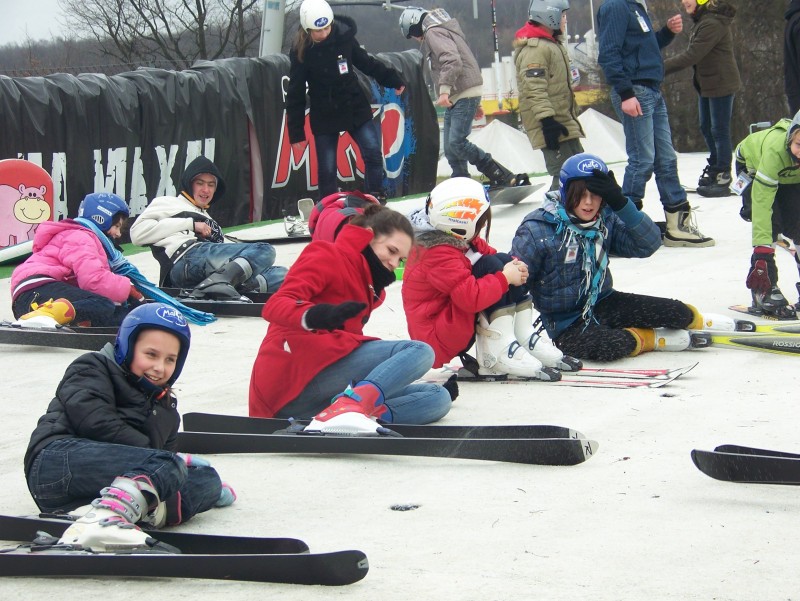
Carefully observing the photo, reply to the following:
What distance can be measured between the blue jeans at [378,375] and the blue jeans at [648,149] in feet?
14.8

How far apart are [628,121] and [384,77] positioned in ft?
8.51

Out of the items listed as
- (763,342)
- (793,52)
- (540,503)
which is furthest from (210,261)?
(540,503)

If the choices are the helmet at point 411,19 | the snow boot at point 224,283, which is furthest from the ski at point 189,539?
the helmet at point 411,19

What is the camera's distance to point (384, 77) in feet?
34.6

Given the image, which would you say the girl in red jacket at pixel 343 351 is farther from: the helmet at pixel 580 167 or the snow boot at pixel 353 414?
the helmet at pixel 580 167

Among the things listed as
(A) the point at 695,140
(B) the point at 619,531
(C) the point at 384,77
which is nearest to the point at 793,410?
(B) the point at 619,531

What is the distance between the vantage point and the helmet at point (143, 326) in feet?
11.8

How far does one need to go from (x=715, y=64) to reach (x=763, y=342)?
5805 millimetres

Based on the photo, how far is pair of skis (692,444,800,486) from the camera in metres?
3.64

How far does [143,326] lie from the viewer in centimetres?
361

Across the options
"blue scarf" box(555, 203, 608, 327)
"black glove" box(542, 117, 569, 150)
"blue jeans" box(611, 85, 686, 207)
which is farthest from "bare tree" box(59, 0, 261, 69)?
"blue scarf" box(555, 203, 608, 327)

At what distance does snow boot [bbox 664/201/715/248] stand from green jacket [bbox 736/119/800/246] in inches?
103

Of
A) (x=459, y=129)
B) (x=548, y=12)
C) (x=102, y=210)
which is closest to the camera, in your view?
(x=102, y=210)

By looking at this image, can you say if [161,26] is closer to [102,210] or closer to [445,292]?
[102,210]
